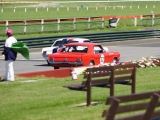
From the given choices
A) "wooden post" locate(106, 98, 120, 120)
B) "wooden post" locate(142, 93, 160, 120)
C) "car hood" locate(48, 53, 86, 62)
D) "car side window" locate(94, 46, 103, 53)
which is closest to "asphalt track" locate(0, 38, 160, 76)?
"car hood" locate(48, 53, 86, 62)

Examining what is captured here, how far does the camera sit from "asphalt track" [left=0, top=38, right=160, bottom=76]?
25948mm

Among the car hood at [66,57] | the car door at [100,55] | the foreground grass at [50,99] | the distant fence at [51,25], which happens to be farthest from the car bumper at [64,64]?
the distant fence at [51,25]

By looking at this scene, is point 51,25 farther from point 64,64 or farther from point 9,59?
A: point 9,59

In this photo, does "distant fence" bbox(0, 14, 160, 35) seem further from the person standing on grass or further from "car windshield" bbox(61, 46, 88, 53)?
the person standing on grass

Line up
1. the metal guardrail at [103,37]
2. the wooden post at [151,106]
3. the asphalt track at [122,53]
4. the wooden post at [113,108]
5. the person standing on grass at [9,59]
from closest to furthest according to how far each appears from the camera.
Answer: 1. the wooden post at [113,108]
2. the wooden post at [151,106]
3. the person standing on grass at [9,59]
4. the asphalt track at [122,53]
5. the metal guardrail at [103,37]

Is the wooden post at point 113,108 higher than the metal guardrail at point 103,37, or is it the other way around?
the wooden post at point 113,108

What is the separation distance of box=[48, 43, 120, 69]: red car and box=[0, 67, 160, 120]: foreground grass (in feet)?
13.2

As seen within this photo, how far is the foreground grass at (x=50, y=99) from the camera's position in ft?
38.0

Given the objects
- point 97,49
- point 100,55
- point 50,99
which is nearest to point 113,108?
point 50,99

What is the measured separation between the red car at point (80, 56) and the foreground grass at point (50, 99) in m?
4.01

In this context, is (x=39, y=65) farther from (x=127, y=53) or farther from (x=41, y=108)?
(x=41, y=108)

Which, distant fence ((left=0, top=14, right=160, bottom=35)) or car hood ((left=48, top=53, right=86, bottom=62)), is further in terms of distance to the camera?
distant fence ((left=0, top=14, right=160, bottom=35))

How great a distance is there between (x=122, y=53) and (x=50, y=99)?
1949 cm

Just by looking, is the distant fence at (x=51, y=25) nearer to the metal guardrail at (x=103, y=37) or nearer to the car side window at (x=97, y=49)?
the metal guardrail at (x=103, y=37)
